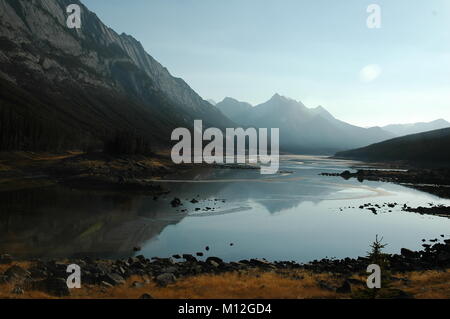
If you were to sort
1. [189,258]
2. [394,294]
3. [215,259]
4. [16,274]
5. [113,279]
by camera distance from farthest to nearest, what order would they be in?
[189,258] < [215,259] < [113,279] < [16,274] < [394,294]

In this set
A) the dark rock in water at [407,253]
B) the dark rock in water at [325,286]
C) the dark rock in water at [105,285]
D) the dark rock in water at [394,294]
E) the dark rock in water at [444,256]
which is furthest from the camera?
the dark rock in water at [407,253]

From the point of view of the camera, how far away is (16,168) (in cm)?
11419

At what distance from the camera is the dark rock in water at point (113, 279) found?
2700cm

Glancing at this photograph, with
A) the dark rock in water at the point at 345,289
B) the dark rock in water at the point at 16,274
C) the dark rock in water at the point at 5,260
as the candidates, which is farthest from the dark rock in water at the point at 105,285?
the dark rock in water at the point at 345,289

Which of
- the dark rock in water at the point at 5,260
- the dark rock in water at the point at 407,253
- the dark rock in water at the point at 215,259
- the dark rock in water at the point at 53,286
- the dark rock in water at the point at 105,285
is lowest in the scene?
the dark rock in water at the point at 407,253

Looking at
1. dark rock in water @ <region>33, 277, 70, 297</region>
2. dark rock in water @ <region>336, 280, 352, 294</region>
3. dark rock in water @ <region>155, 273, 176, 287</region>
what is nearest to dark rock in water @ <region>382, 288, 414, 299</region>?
dark rock in water @ <region>336, 280, 352, 294</region>

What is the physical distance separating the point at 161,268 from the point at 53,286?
10.0 meters

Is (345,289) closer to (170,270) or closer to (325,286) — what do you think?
(325,286)

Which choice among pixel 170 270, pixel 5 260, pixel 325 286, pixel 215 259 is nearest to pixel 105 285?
pixel 170 270

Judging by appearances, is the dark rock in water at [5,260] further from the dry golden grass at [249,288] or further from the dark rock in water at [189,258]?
the dark rock in water at [189,258]

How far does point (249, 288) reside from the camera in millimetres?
26391
